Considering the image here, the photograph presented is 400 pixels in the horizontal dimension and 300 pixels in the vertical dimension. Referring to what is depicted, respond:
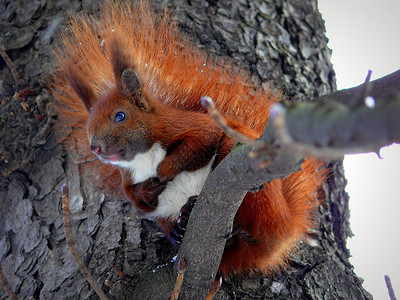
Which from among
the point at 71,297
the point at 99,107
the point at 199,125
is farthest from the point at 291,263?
the point at 99,107

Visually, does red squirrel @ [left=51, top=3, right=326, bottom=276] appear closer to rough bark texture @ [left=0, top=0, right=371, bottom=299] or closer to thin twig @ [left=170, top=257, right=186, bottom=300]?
rough bark texture @ [left=0, top=0, right=371, bottom=299]

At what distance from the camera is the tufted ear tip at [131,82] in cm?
122

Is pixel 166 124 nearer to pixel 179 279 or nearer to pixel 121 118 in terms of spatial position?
pixel 121 118

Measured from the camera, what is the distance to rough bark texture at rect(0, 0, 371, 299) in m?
1.32

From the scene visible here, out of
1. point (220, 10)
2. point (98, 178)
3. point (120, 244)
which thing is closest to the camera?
point (120, 244)

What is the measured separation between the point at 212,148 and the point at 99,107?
398 millimetres

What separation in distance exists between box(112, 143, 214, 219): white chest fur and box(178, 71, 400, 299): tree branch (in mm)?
264

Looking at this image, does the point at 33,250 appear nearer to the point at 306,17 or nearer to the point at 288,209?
the point at 288,209

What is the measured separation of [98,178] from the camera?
1.48 meters

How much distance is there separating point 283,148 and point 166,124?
30.2 inches

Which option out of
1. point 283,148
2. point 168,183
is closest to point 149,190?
point 168,183

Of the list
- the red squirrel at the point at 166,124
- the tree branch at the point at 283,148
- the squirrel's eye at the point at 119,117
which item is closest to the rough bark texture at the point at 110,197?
the red squirrel at the point at 166,124

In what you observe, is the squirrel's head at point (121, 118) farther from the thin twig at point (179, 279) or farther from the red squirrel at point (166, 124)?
the thin twig at point (179, 279)

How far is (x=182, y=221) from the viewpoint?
1.30 meters
